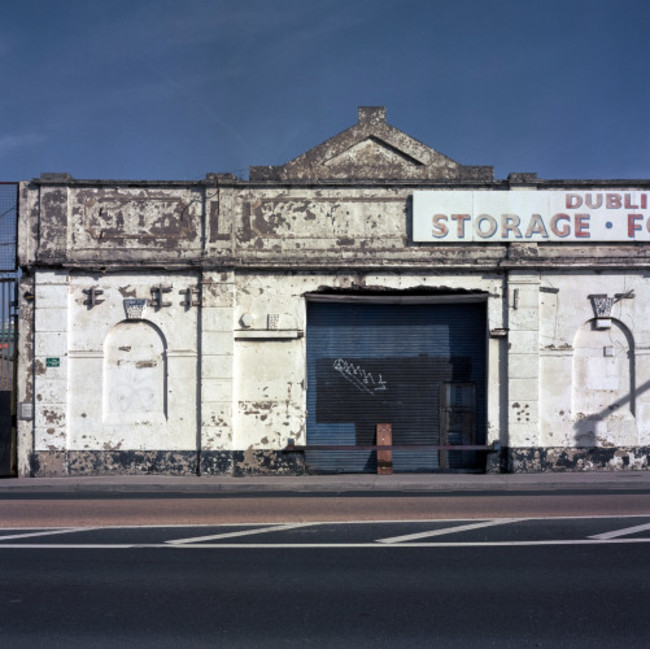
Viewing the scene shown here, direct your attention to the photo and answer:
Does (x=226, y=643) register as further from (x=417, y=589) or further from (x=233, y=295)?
(x=233, y=295)

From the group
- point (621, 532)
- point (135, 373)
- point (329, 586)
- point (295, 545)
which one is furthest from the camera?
point (135, 373)

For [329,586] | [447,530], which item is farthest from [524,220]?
[329,586]

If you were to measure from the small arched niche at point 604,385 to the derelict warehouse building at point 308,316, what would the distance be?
0.04 m

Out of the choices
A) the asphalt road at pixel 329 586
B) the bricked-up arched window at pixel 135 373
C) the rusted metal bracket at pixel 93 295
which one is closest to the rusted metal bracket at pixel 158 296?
the bricked-up arched window at pixel 135 373

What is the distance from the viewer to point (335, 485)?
15.4 m

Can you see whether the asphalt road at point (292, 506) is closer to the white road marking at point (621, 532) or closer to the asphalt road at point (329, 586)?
the asphalt road at point (329, 586)

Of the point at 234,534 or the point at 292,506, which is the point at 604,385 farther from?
the point at 234,534

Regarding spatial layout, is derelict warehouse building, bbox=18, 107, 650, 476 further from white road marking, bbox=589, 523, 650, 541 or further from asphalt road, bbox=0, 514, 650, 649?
white road marking, bbox=589, 523, 650, 541

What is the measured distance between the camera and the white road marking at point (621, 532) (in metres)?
9.38

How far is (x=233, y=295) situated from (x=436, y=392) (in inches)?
184

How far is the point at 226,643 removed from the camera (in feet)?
19.1

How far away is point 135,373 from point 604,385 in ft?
31.7

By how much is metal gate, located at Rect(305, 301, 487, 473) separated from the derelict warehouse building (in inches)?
2.0

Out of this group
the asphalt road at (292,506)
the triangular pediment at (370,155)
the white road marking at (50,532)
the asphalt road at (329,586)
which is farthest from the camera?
the triangular pediment at (370,155)
